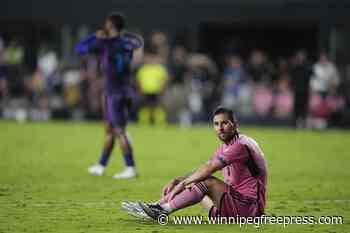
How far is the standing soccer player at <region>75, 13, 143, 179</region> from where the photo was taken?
51.0ft

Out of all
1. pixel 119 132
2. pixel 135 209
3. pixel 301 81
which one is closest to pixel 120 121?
pixel 119 132

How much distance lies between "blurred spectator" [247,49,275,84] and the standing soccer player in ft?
44.8

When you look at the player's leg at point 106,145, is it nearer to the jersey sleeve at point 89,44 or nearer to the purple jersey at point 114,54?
the purple jersey at point 114,54

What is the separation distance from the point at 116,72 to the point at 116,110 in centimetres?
63

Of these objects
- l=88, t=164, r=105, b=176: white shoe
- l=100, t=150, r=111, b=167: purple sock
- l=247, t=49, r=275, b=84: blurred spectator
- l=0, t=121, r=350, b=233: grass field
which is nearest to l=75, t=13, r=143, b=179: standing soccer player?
l=100, t=150, r=111, b=167: purple sock

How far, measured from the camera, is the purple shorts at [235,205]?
1045 cm

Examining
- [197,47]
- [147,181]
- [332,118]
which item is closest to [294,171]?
[147,181]

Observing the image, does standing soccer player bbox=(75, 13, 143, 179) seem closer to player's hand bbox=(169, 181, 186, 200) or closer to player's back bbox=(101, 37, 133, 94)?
player's back bbox=(101, 37, 133, 94)

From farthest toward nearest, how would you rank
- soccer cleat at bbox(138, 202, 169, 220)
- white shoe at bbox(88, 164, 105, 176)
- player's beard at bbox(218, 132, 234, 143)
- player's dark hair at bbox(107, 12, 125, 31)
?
white shoe at bbox(88, 164, 105, 176) → player's dark hair at bbox(107, 12, 125, 31) → soccer cleat at bbox(138, 202, 169, 220) → player's beard at bbox(218, 132, 234, 143)

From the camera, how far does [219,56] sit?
32188 millimetres

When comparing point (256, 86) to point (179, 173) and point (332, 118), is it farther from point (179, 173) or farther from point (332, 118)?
point (179, 173)

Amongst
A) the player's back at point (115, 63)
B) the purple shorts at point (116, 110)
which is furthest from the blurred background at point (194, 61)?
the purple shorts at point (116, 110)

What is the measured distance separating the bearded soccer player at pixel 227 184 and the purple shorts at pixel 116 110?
4.94m

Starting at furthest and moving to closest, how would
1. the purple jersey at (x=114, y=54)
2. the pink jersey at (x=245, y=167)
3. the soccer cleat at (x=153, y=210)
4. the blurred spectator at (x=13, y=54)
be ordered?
1. the blurred spectator at (x=13, y=54)
2. the purple jersey at (x=114, y=54)
3. the soccer cleat at (x=153, y=210)
4. the pink jersey at (x=245, y=167)
